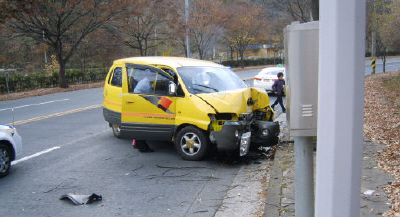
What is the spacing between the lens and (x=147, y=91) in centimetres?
852

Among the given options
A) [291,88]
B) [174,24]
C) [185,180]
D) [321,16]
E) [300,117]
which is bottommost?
[185,180]

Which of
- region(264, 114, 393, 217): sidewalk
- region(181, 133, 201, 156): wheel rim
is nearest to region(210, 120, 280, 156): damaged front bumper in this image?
region(181, 133, 201, 156): wheel rim

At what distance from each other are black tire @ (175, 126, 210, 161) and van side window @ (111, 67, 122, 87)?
2.42 metres

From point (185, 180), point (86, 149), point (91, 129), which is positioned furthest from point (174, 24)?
point (185, 180)

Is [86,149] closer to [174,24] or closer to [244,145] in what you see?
[244,145]

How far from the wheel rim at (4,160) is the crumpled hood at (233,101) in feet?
12.4

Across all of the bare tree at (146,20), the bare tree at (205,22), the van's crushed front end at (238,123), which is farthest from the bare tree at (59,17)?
the van's crushed front end at (238,123)

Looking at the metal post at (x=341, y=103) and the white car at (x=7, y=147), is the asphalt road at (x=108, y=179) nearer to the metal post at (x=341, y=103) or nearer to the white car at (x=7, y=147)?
the white car at (x=7, y=147)

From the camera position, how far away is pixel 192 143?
26.0ft

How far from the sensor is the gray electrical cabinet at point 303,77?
2971 millimetres

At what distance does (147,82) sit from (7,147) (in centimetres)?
304

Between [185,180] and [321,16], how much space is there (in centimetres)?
506

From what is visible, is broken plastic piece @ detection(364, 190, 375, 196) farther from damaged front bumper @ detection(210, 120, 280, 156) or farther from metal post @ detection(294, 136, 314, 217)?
damaged front bumper @ detection(210, 120, 280, 156)

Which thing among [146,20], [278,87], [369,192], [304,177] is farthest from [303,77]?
[146,20]
